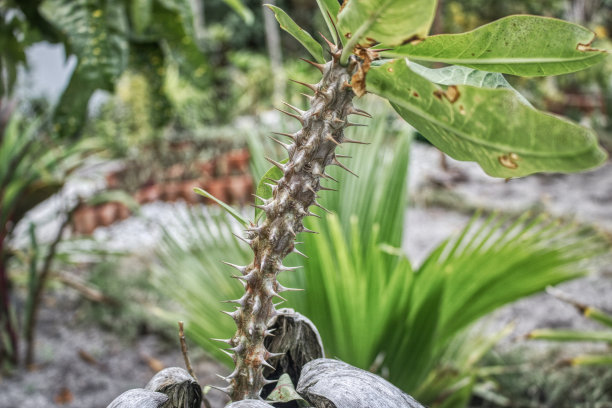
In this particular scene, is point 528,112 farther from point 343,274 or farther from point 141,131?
point 141,131

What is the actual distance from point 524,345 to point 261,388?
1.73m

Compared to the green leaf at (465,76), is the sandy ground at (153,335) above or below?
below

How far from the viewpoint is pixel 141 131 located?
4.50 meters

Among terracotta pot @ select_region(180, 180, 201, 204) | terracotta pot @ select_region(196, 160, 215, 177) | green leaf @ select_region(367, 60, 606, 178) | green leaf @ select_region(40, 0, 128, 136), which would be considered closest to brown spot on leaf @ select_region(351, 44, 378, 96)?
green leaf @ select_region(367, 60, 606, 178)

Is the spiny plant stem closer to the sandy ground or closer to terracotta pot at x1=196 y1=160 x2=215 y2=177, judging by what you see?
the sandy ground

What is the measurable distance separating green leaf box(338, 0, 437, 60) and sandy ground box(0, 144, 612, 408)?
872 millimetres

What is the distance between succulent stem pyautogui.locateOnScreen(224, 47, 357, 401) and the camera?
0.31 m

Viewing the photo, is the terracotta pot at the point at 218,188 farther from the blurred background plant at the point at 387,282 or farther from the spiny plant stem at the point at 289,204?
the spiny plant stem at the point at 289,204

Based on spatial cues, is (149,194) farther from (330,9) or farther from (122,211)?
(330,9)

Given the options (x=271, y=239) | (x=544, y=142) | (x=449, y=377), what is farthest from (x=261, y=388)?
(x=449, y=377)

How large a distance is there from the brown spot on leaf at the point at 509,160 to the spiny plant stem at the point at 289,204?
92mm

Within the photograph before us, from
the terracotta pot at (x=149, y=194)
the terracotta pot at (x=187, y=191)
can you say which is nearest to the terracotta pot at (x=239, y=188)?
the terracotta pot at (x=187, y=191)

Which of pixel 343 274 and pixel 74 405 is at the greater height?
pixel 343 274

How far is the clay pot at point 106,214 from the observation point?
11.4ft
